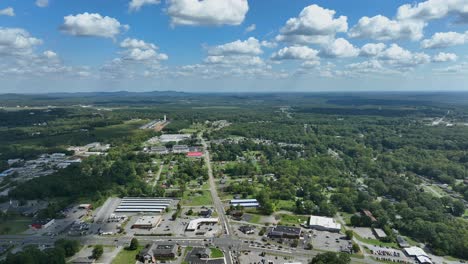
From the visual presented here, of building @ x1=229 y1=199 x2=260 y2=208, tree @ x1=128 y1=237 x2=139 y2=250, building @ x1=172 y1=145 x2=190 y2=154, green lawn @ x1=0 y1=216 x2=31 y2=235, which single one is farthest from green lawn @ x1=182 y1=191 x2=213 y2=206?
building @ x1=172 y1=145 x2=190 y2=154

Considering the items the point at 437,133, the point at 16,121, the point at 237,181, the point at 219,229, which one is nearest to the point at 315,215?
the point at 219,229

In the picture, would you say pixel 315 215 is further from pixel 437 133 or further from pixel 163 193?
pixel 437 133

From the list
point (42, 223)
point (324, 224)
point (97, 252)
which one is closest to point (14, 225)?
point (42, 223)

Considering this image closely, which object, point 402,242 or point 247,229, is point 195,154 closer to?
point 247,229

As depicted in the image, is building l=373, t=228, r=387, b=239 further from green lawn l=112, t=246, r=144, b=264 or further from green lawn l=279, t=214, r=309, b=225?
green lawn l=112, t=246, r=144, b=264

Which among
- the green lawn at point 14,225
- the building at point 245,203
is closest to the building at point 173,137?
the building at point 245,203

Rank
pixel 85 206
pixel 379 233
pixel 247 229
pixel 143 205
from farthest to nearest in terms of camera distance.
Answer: pixel 143 205 → pixel 85 206 → pixel 247 229 → pixel 379 233
